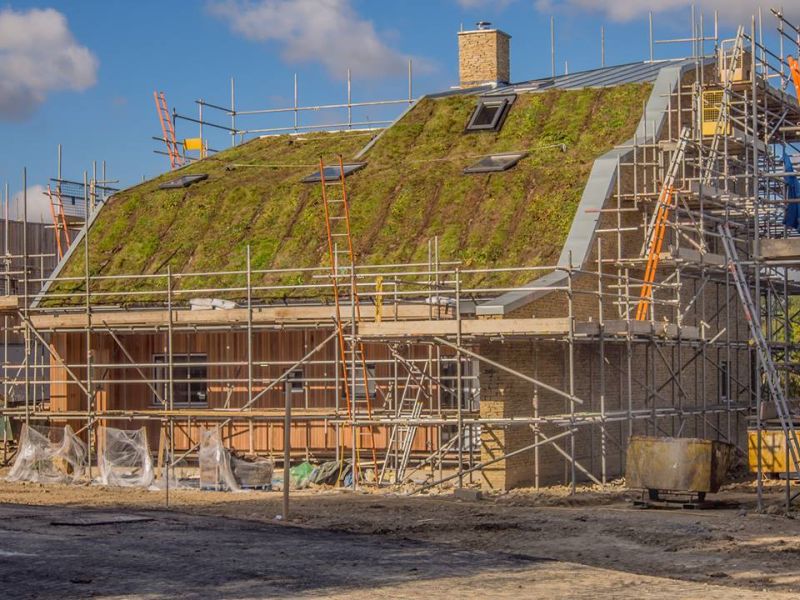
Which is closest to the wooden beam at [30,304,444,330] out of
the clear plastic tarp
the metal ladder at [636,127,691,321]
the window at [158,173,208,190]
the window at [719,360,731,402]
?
the clear plastic tarp

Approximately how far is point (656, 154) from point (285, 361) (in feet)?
28.7

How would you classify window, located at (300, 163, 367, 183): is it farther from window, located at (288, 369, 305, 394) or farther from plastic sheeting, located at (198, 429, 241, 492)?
plastic sheeting, located at (198, 429, 241, 492)

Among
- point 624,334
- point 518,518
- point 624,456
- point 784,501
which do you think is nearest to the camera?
point 518,518

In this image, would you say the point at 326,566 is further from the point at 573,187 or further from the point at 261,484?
the point at 573,187

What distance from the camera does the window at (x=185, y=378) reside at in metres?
31.1

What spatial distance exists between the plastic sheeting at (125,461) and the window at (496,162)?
9.02 meters

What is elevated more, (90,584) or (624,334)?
(624,334)

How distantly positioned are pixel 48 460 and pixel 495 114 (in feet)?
41.8

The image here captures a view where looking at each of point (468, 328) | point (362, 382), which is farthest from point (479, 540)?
point (362, 382)

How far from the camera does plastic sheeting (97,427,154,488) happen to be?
28.2 m

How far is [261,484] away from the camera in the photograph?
27328 millimetres

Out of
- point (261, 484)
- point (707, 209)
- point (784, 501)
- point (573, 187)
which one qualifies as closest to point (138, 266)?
point (261, 484)

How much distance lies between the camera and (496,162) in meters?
31.2

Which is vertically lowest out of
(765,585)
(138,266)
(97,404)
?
(765,585)
